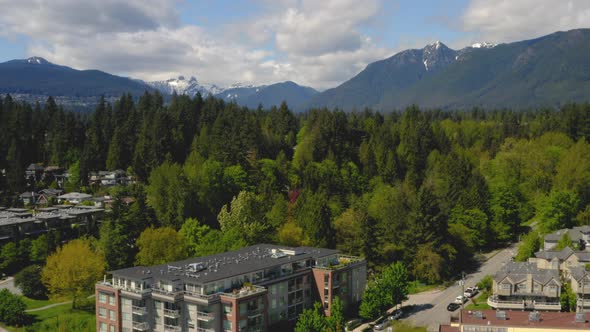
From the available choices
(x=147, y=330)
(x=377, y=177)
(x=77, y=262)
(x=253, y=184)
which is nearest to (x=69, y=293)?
(x=77, y=262)

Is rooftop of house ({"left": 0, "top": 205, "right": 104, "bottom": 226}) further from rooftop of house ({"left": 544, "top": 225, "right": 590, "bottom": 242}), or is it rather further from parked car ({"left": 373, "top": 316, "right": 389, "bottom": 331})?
rooftop of house ({"left": 544, "top": 225, "right": 590, "bottom": 242})

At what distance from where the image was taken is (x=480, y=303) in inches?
2179

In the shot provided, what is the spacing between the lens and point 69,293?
57.4 meters

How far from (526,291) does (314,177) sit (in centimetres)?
3523

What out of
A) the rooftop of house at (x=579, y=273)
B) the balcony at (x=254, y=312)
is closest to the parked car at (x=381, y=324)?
the balcony at (x=254, y=312)

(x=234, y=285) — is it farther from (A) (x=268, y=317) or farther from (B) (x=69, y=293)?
(B) (x=69, y=293)

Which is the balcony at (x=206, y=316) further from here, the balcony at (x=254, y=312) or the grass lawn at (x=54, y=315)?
the grass lawn at (x=54, y=315)

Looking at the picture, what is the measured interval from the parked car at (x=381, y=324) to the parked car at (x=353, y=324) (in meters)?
1.66

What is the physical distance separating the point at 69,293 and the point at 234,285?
2193 cm

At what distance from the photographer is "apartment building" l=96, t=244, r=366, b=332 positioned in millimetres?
43531

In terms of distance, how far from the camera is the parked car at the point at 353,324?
50.7 meters

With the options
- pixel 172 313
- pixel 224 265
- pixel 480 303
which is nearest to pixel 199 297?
pixel 172 313

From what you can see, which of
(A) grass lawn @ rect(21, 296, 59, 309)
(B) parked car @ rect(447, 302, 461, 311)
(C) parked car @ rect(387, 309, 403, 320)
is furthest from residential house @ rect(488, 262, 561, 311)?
(A) grass lawn @ rect(21, 296, 59, 309)

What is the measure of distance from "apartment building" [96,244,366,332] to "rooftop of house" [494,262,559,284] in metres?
14.7
